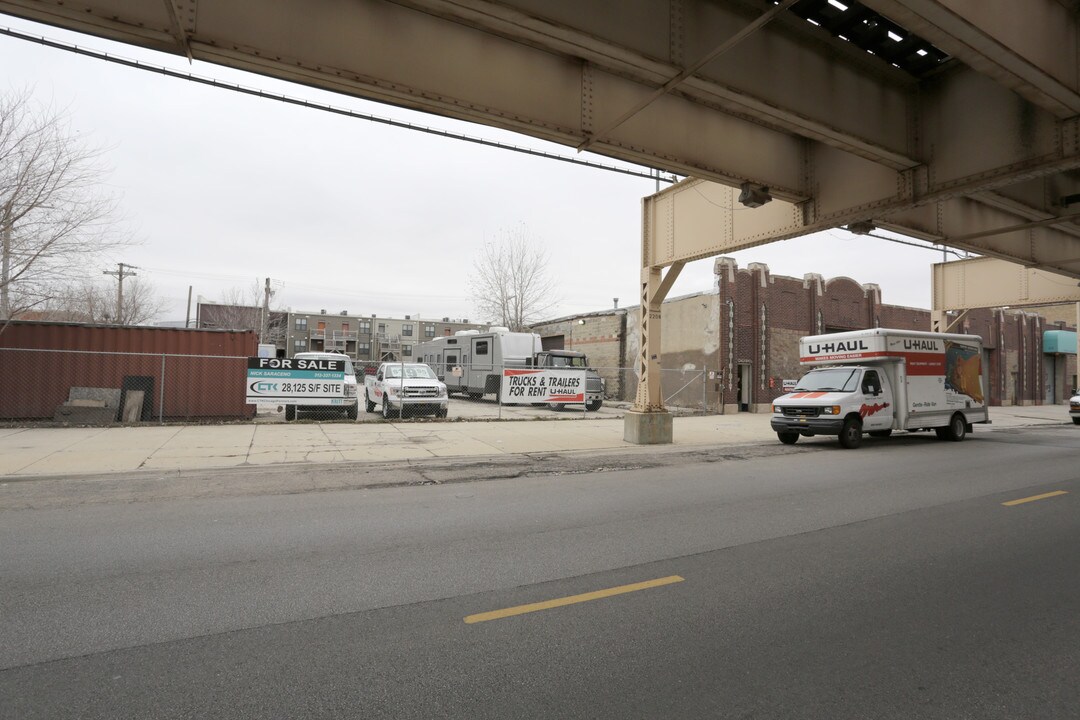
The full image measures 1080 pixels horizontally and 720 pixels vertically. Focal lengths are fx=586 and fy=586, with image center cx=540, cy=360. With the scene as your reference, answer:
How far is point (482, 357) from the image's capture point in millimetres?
25609

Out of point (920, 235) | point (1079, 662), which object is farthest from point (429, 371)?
point (1079, 662)

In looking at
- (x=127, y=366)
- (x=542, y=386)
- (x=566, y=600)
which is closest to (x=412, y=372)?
(x=542, y=386)

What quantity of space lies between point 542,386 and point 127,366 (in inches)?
474

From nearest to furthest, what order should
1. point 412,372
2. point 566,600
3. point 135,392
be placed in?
point 566,600, point 135,392, point 412,372

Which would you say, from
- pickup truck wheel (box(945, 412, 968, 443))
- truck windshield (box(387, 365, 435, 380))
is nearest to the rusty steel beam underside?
pickup truck wheel (box(945, 412, 968, 443))

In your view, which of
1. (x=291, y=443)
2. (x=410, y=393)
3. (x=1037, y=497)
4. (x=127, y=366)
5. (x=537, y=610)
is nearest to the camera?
(x=537, y=610)

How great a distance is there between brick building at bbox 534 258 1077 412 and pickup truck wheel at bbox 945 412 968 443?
8.76 metres

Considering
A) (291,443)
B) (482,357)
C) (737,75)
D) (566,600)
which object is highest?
(737,75)

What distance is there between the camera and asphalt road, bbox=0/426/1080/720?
2.99 metres

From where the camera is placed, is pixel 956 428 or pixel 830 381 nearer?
pixel 830 381

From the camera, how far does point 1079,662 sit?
3488 millimetres

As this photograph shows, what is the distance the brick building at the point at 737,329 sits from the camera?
25.2m

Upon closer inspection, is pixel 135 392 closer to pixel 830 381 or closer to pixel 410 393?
pixel 410 393

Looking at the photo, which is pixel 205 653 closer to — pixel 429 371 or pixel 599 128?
pixel 599 128
